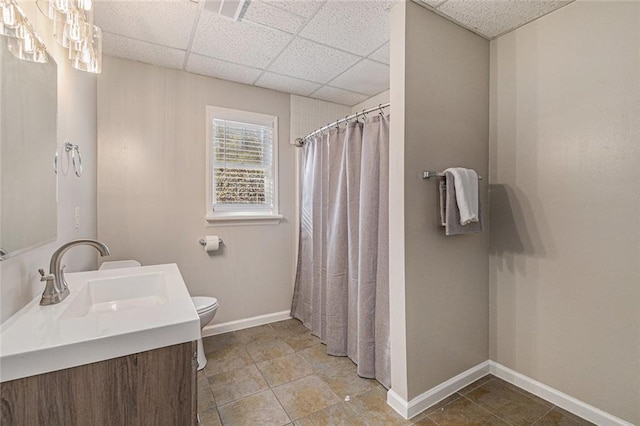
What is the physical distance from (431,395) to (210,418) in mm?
1290

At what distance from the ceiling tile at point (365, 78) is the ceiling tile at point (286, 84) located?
0.25 metres

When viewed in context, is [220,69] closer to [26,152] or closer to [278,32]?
[278,32]

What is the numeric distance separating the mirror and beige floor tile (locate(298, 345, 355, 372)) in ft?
5.85

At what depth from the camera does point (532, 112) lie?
1836 millimetres

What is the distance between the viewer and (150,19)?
1.79 meters

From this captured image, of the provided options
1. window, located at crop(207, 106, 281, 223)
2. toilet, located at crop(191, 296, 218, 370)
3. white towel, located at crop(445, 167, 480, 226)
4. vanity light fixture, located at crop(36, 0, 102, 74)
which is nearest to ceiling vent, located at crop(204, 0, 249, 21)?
vanity light fixture, located at crop(36, 0, 102, 74)

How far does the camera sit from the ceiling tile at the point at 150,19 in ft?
5.46

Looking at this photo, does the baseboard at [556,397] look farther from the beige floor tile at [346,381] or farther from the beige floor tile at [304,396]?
the beige floor tile at [304,396]

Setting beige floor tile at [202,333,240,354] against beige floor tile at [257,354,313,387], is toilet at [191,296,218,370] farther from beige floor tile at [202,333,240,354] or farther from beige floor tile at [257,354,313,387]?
beige floor tile at [257,354,313,387]

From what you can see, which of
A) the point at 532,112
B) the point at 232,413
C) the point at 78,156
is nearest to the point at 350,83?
the point at 532,112

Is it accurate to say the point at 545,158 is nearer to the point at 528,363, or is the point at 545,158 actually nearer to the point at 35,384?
the point at 528,363

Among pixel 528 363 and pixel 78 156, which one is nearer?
pixel 78 156

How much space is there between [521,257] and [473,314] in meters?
0.50

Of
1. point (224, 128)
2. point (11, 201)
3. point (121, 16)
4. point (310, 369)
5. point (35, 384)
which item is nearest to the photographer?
point (35, 384)
